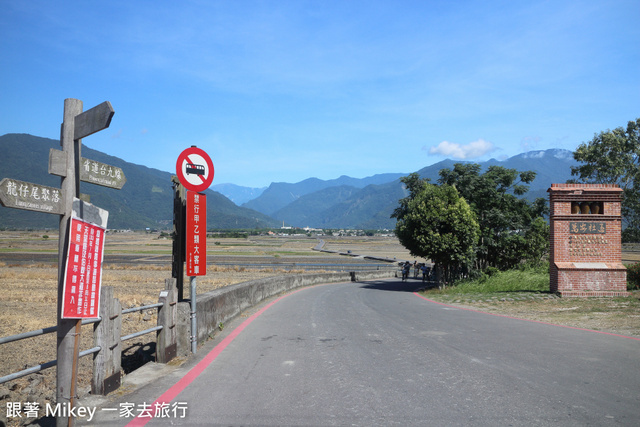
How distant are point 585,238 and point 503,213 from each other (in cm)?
1302

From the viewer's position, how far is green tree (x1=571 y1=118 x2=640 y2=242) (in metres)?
31.9

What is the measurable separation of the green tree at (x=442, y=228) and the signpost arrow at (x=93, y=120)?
22028 mm

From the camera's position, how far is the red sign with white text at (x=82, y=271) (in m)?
4.23

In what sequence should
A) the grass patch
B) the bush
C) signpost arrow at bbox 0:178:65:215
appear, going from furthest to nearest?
the grass patch → the bush → signpost arrow at bbox 0:178:65:215

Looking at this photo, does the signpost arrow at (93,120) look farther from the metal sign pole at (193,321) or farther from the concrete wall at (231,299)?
the concrete wall at (231,299)

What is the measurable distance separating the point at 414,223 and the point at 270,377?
2086cm

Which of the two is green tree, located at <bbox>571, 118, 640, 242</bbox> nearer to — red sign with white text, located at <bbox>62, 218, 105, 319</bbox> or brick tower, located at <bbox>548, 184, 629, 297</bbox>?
brick tower, located at <bbox>548, 184, 629, 297</bbox>

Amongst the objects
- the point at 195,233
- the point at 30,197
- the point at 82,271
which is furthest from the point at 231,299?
the point at 30,197

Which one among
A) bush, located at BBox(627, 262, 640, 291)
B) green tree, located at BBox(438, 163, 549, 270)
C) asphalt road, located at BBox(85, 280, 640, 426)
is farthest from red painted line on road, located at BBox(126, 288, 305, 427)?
green tree, located at BBox(438, 163, 549, 270)

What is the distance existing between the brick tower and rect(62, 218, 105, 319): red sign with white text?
15.9 m

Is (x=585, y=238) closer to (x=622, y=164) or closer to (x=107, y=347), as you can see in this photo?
(x=107, y=347)

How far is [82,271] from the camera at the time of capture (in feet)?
14.4

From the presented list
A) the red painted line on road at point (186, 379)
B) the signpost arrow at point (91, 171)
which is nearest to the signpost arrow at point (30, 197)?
the signpost arrow at point (91, 171)

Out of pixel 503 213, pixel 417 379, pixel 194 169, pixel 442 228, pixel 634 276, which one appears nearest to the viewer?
pixel 417 379
